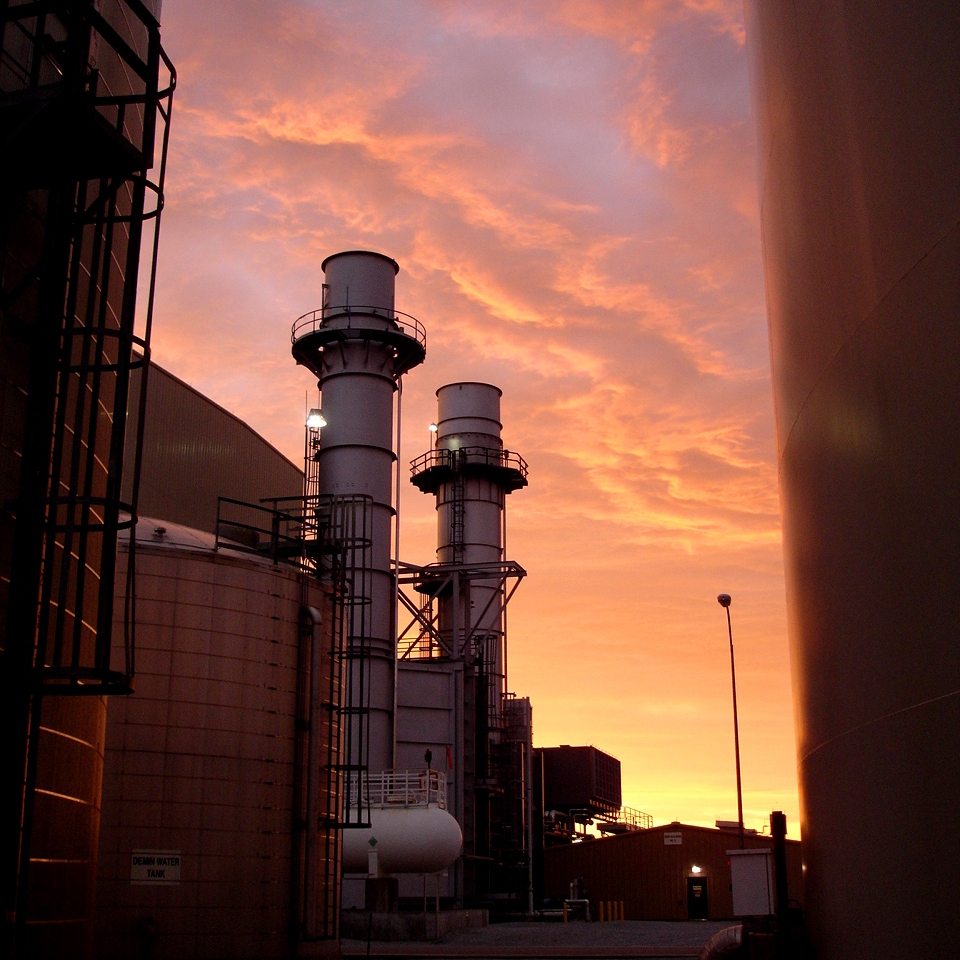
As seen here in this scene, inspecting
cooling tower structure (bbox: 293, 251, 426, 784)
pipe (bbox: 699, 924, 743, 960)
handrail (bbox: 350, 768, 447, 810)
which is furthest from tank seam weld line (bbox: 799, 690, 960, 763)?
cooling tower structure (bbox: 293, 251, 426, 784)

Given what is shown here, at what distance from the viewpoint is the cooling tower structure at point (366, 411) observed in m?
41.5

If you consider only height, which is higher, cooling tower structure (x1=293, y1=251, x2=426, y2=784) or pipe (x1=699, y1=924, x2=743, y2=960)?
cooling tower structure (x1=293, y1=251, x2=426, y2=784)

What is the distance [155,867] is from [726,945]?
9.24 meters

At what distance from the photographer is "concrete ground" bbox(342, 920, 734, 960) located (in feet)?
88.3

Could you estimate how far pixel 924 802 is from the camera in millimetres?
Result: 7898

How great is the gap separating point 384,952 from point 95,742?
18.1 m

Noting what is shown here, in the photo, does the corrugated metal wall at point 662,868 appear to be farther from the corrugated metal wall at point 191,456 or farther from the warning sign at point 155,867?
the warning sign at point 155,867

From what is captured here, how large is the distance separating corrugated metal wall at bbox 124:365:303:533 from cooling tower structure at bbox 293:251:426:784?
2932 mm

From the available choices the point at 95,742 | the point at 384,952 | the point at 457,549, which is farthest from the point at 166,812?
the point at 457,549

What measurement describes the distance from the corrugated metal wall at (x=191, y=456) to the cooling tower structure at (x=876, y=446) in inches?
866

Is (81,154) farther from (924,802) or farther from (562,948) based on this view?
(562,948)

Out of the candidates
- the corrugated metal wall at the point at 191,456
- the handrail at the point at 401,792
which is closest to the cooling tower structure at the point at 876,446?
the handrail at the point at 401,792

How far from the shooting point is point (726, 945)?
1506 cm

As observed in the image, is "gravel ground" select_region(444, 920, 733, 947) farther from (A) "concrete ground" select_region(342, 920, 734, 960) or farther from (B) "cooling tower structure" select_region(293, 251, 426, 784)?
(B) "cooling tower structure" select_region(293, 251, 426, 784)
